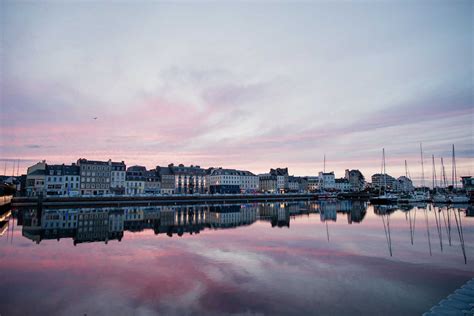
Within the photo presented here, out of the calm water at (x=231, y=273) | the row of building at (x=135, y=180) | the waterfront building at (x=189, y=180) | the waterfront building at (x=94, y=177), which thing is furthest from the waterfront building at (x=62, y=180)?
the calm water at (x=231, y=273)

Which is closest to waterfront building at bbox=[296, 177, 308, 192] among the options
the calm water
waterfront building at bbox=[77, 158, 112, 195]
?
waterfront building at bbox=[77, 158, 112, 195]

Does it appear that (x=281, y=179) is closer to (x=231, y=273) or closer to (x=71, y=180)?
(x=71, y=180)

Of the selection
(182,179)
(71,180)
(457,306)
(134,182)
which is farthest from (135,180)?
(457,306)

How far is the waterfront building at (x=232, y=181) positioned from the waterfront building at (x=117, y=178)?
3104 centimetres

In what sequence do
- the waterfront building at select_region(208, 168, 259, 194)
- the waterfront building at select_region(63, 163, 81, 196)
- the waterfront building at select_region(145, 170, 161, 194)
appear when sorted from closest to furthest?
1. the waterfront building at select_region(63, 163, 81, 196)
2. the waterfront building at select_region(145, 170, 161, 194)
3. the waterfront building at select_region(208, 168, 259, 194)

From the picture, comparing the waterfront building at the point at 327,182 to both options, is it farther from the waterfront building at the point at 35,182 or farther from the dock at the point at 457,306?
the dock at the point at 457,306

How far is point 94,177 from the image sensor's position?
86.5m

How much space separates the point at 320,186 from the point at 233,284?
159m

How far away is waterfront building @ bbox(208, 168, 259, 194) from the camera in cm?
11139

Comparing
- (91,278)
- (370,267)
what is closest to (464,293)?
(370,267)

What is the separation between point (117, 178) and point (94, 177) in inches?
272

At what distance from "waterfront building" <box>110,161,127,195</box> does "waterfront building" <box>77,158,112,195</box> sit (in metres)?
2.14

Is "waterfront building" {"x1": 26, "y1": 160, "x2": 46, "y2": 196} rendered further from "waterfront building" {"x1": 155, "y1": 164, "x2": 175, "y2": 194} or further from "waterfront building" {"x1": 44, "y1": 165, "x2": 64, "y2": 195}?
"waterfront building" {"x1": 155, "y1": 164, "x2": 175, "y2": 194}

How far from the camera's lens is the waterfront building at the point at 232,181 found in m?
111
